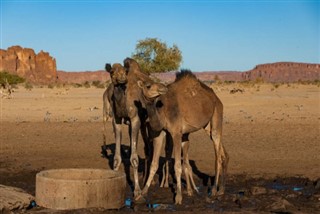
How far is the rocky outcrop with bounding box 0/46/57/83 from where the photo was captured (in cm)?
18162

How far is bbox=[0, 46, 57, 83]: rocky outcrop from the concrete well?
171964mm

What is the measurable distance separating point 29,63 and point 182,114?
180125 millimetres

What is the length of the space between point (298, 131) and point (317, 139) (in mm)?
2028

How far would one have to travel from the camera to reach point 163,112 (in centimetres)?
1030

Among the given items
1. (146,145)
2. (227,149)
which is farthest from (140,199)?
(227,149)

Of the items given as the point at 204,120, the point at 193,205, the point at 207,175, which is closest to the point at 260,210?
the point at 193,205

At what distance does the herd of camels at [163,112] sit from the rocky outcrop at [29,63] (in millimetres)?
170474

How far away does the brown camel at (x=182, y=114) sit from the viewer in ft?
32.6

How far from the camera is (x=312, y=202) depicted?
1041 cm

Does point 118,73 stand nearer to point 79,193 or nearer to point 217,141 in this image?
point 79,193

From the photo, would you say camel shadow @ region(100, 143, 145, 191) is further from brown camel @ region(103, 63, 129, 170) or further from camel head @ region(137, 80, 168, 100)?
camel head @ region(137, 80, 168, 100)

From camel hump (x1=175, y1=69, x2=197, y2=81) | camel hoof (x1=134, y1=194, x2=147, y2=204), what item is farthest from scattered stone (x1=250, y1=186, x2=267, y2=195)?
camel hump (x1=175, y1=69, x2=197, y2=81)

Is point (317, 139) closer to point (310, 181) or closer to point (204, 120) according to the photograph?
point (310, 181)

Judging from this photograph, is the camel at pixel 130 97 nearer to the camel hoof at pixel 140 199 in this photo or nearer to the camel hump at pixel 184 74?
the camel hoof at pixel 140 199
